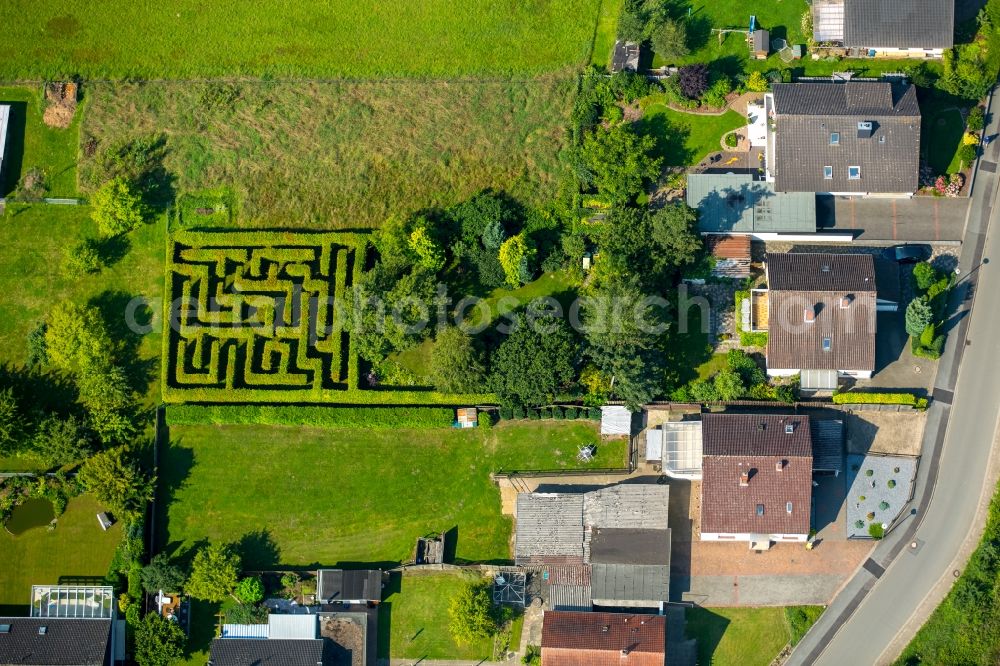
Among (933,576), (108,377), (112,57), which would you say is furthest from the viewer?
(112,57)

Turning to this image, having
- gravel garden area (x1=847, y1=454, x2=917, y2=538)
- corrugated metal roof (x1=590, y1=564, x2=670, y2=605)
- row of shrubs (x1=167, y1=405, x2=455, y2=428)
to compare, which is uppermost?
row of shrubs (x1=167, y1=405, x2=455, y2=428)

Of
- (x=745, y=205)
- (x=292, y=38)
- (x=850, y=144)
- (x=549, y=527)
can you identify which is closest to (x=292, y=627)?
(x=549, y=527)

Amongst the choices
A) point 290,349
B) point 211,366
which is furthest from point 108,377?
point 290,349

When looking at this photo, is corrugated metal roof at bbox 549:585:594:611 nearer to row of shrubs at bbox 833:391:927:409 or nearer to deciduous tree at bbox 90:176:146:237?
row of shrubs at bbox 833:391:927:409

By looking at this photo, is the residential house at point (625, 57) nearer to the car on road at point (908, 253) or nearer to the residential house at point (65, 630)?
the car on road at point (908, 253)

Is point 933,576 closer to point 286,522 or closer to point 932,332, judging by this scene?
point 932,332

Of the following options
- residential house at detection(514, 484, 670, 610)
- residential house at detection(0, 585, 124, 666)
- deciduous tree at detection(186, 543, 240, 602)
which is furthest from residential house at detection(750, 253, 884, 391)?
residential house at detection(0, 585, 124, 666)
